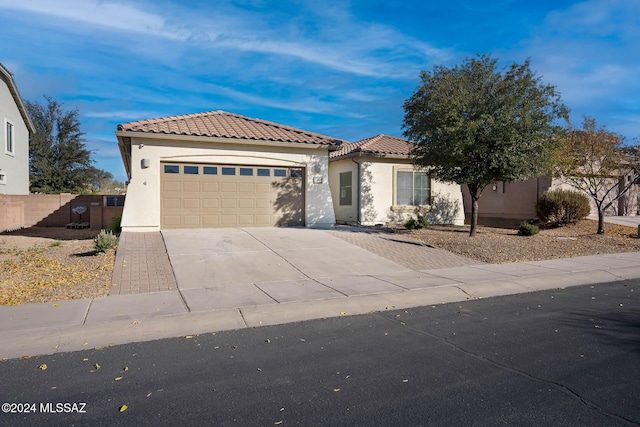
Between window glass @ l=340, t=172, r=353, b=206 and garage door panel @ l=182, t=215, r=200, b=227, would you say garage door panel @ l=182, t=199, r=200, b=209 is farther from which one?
window glass @ l=340, t=172, r=353, b=206

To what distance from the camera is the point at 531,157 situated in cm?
1400

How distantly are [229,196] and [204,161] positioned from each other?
1496 mm

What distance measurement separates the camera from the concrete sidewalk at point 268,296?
19.5 ft

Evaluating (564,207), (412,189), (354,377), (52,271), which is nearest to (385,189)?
(412,189)

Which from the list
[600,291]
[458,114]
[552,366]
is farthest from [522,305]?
[458,114]

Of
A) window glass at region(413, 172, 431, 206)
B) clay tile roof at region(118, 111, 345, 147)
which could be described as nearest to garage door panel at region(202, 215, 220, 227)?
clay tile roof at region(118, 111, 345, 147)

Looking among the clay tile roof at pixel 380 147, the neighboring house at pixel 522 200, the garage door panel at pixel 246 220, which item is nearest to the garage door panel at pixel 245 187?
the garage door panel at pixel 246 220

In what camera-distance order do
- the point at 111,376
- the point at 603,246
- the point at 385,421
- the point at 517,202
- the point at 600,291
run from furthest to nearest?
the point at 517,202 → the point at 603,246 → the point at 600,291 → the point at 111,376 → the point at 385,421

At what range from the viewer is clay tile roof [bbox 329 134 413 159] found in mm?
19062

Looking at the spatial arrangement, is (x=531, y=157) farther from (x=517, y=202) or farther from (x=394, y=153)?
(x=517, y=202)

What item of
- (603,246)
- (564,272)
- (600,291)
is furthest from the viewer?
(603,246)

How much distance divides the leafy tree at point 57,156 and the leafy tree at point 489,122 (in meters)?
30.0

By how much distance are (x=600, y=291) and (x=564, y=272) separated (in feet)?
5.84

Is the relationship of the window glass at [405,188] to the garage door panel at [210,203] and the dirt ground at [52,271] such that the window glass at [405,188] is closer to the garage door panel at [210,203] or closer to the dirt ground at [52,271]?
the garage door panel at [210,203]
